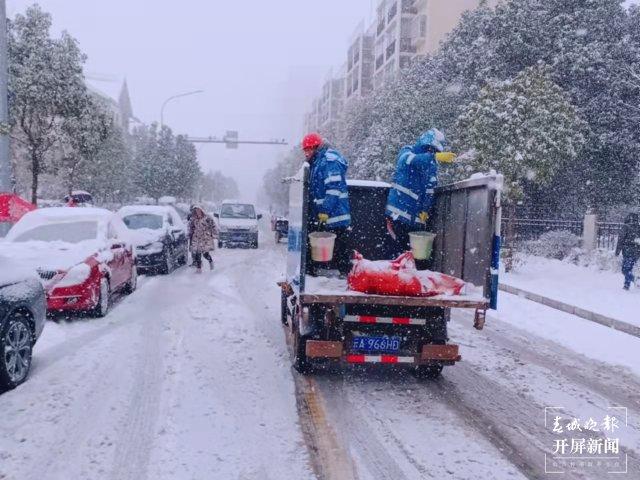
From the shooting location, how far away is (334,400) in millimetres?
5402

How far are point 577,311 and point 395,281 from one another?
21.4 ft

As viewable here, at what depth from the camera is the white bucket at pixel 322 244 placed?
20.4 feet

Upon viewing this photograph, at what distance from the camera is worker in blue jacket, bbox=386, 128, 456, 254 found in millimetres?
6703

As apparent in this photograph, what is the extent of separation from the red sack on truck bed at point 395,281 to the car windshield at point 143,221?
1004cm

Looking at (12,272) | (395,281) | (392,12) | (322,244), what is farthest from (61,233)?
(392,12)

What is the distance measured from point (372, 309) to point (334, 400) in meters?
0.92

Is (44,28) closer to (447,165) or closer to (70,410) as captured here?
(447,165)

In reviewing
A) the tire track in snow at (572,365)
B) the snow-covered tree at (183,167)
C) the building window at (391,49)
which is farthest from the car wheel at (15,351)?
the building window at (391,49)

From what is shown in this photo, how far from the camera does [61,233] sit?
9.33 m

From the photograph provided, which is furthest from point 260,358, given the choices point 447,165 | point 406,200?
point 447,165

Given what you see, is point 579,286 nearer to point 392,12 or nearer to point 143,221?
point 143,221

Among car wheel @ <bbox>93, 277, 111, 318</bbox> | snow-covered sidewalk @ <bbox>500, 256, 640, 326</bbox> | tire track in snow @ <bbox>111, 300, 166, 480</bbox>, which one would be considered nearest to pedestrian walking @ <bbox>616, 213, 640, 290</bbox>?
snow-covered sidewalk @ <bbox>500, 256, 640, 326</bbox>

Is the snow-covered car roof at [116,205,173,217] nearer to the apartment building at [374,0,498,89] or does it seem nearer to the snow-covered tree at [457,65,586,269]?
the snow-covered tree at [457,65,586,269]

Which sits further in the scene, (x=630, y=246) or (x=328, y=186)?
(x=630, y=246)
